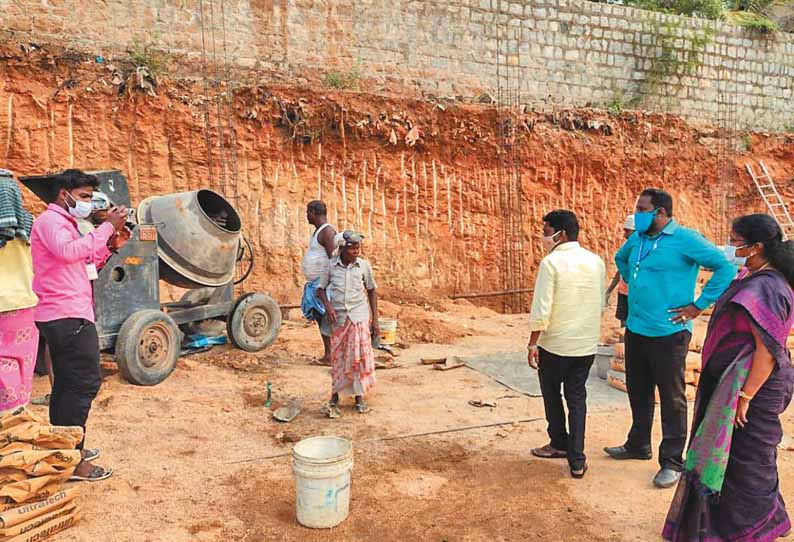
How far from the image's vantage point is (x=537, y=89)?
1326cm

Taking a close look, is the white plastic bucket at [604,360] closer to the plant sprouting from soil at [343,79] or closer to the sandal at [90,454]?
the sandal at [90,454]

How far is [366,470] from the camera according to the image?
4.30m

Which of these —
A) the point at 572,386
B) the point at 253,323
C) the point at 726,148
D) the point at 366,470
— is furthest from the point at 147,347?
the point at 726,148

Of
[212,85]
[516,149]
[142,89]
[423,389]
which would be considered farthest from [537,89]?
[423,389]

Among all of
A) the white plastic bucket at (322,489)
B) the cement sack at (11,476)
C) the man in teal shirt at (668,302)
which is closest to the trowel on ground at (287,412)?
the white plastic bucket at (322,489)

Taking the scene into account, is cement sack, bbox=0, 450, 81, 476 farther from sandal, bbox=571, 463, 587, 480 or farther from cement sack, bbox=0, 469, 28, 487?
sandal, bbox=571, 463, 587, 480

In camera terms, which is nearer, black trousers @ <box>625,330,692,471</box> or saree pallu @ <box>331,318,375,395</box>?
black trousers @ <box>625,330,692,471</box>

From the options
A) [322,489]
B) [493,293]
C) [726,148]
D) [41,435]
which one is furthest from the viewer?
[726,148]

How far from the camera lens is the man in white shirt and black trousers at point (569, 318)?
410cm

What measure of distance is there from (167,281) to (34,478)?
4085mm

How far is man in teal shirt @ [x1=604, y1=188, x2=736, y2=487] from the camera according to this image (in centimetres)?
402

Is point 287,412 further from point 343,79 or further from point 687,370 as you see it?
point 343,79

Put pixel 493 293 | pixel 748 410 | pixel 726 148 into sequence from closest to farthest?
pixel 748 410 → pixel 493 293 → pixel 726 148

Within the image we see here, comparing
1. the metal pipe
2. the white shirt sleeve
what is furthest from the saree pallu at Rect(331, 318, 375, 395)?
the metal pipe
